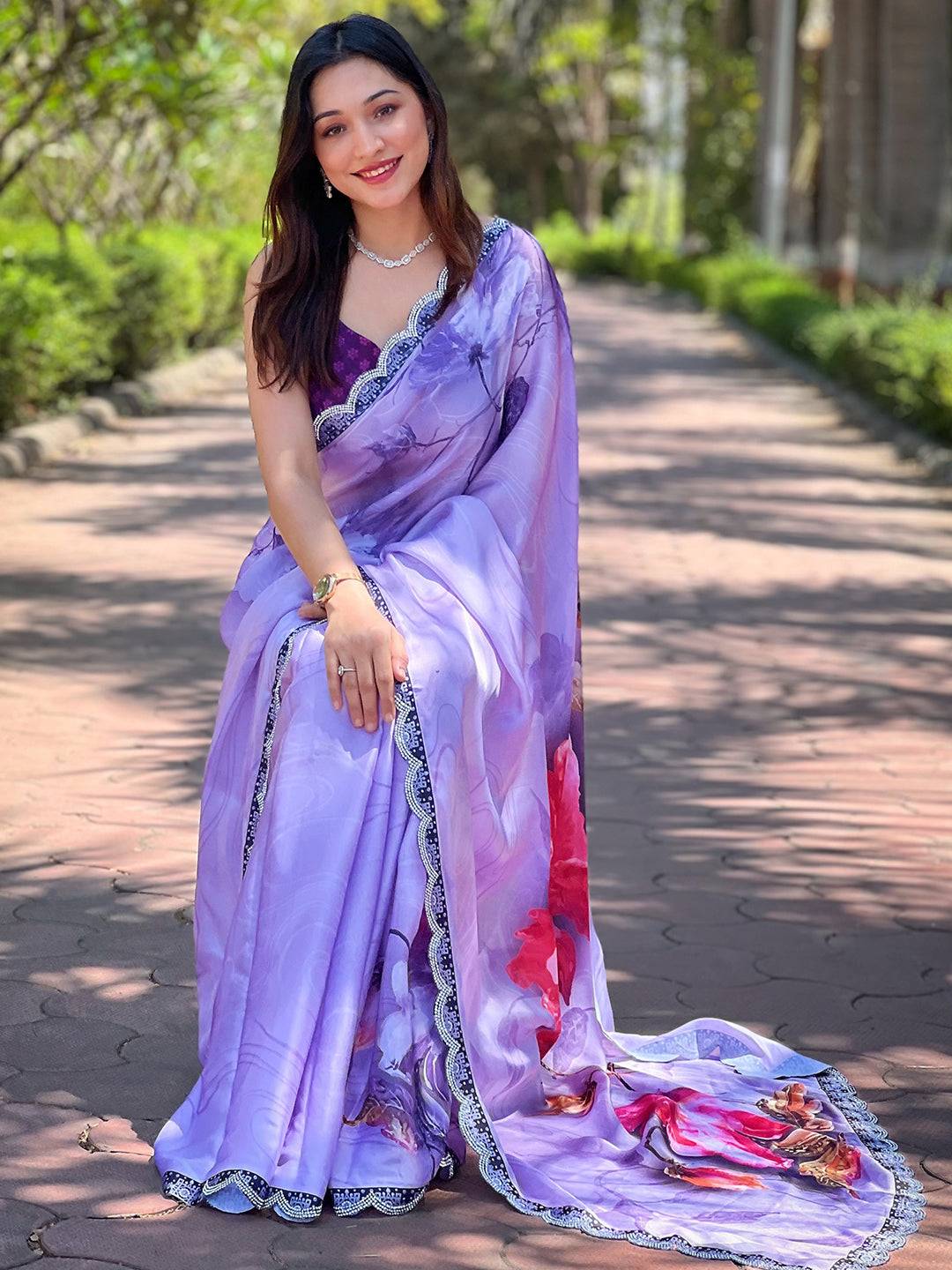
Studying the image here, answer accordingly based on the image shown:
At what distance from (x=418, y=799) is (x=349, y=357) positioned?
2.35 feet

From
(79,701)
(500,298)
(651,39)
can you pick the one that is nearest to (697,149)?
(651,39)

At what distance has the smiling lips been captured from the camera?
2.90 metres

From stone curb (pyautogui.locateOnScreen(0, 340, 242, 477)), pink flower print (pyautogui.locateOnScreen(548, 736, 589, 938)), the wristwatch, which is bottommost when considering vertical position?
stone curb (pyautogui.locateOnScreen(0, 340, 242, 477))

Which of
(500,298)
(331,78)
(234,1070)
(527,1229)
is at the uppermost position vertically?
(331,78)

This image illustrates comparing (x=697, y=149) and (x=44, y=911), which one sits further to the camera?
(x=697, y=149)

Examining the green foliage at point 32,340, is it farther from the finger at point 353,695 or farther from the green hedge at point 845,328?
the finger at point 353,695

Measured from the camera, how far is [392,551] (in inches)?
115

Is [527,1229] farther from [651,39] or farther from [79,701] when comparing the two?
[651,39]

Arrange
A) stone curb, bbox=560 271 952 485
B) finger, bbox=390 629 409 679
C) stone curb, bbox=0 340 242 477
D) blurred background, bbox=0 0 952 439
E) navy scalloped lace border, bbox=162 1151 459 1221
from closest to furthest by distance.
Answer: navy scalloped lace border, bbox=162 1151 459 1221
finger, bbox=390 629 409 679
stone curb, bbox=0 340 242 477
stone curb, bbox=560 271 952 485
blurred background, bbox=0 0 952 439

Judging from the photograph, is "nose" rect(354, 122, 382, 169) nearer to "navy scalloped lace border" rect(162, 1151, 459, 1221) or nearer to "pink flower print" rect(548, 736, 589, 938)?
"pink flower print" rect(548, 736, 589, 938)

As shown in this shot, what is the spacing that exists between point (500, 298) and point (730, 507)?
7.40 meters

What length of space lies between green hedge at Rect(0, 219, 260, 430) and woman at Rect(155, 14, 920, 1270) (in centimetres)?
815

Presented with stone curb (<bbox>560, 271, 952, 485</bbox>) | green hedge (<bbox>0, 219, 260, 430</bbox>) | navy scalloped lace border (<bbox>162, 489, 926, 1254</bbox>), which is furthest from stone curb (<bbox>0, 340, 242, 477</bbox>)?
navy scalloped lace border (<bbox>162, 489, 926, 1254</bbox>)

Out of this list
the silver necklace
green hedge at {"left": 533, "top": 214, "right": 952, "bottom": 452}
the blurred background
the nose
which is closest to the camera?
the nose
